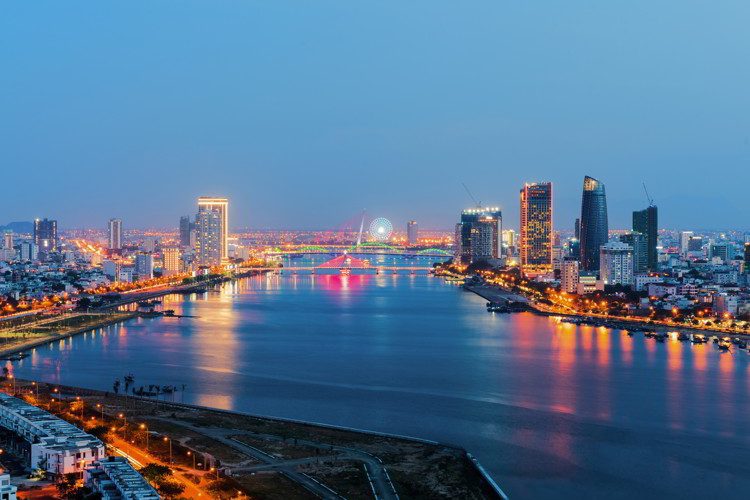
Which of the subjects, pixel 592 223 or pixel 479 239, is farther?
pixel 479 239

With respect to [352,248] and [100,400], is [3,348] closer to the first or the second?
[100,400]

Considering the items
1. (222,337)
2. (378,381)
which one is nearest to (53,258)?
(222,337)

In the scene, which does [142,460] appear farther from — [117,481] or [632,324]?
[632,324]

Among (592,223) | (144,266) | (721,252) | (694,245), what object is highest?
(592,223)

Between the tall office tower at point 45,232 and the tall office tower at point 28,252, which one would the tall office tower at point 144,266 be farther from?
the tall office tower at point 45,232

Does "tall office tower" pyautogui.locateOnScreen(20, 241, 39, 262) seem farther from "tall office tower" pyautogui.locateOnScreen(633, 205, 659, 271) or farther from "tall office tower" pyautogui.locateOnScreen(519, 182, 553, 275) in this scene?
"tall office tower" pyautogui.locateOnScreen(633, 205, 659, 271)

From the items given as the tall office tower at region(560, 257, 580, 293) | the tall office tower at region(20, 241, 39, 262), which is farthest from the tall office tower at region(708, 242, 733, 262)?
the tall office tower at region(20, 241, 39, 262)

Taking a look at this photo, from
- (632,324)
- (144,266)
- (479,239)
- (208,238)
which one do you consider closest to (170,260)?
(144,266)
